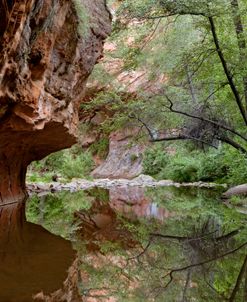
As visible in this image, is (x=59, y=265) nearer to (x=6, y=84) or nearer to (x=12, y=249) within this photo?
(x=12, y=249)

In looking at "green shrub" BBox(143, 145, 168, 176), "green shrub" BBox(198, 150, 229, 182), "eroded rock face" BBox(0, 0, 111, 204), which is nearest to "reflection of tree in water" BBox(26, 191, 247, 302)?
"eroded rock face" BBox(0, 0, 111, 204)

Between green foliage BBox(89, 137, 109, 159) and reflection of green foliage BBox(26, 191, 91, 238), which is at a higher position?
green foliage BBox(89, 137, 109, 159)

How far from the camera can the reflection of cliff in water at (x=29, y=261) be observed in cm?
406

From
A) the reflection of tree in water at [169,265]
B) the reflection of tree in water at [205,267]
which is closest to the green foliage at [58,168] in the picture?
the reflection of tree in water at [169,265]

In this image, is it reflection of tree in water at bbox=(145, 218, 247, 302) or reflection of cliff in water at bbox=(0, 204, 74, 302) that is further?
reflection of tree in water at bbox=(145, 218, 247, 302)

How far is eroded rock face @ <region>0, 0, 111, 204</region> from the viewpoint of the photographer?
22.7 ft

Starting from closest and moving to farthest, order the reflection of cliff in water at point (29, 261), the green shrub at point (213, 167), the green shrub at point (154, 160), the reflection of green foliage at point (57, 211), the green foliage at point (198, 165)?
1. the reflection of cliff in water at point (29, 261)
2. the reflection of green foliage at point (57, 211)
3. the green foliage at point (198, 165)
4. the green shrub at point (213, 167)
5. the green shrub at point (154, 160)

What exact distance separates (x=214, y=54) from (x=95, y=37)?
14.8 ft

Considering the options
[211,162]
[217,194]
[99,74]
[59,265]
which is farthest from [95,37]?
[99,74]

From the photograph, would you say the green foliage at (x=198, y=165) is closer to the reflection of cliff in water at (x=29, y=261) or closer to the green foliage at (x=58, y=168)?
the green foliage at (x=58, y=168)

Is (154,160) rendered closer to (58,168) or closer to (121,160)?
(121,160)

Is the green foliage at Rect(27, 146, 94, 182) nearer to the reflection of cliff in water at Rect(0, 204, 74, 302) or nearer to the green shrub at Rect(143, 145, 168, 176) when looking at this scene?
the green shrub at Rect(143, 145, 168, 176)

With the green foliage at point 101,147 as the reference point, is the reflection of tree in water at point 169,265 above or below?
below

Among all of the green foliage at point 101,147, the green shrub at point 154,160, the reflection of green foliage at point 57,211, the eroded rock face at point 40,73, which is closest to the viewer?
the eroded rock face at point 40,73
